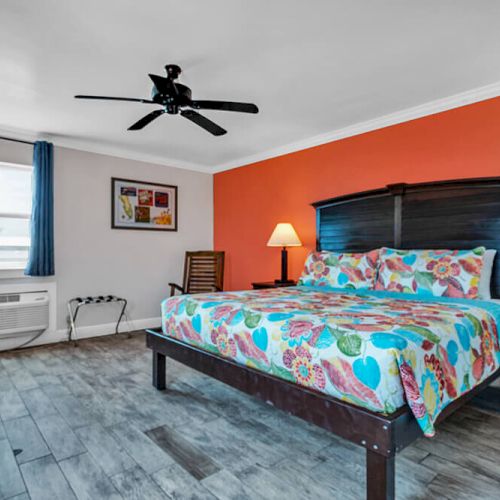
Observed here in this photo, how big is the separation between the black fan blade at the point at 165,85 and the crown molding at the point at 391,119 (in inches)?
83.5

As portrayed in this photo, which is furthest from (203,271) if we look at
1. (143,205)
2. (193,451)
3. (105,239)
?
(193,451)

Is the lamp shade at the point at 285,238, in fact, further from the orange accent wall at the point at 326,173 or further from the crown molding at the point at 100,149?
the crown molding at the point at 100,149

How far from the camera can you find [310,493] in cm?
162

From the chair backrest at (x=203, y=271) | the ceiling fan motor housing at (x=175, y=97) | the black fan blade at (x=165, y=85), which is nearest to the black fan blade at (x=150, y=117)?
the ceiling fan motor housing at (x=175, y=97)

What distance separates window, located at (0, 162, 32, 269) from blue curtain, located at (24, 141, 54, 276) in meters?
0.20

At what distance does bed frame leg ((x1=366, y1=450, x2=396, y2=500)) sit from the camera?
1404 mm

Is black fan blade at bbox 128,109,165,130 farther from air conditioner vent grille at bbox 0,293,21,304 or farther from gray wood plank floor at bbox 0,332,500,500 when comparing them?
air conditioner vent grille at bbox 0,293,21,304

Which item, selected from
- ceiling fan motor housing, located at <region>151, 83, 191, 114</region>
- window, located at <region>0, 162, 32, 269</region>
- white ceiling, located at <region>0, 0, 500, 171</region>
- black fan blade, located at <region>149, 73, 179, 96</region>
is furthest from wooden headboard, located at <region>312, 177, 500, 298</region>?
window, located at <region>0, 162, 32, 269</region>

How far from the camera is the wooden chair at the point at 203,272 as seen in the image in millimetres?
5236

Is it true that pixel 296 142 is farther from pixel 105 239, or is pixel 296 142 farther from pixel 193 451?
pixel 193 451

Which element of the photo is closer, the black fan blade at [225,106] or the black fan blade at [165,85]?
the black fan blade at [165,85]

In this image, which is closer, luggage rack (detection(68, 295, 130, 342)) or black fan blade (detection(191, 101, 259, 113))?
black fan blade (detection(191, 101, 259, 113))

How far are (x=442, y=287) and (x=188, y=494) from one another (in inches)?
85.7

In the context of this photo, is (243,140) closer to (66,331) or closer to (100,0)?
(100,0)
